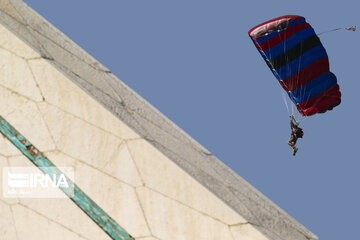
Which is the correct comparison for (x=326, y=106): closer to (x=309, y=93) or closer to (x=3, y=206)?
(x=309, y=93)

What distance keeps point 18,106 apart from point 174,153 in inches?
71.0

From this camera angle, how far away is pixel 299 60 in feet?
71.2

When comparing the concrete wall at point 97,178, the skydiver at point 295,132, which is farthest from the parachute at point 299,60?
the concrete wall at point 97,178

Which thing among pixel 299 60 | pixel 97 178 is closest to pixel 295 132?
pixel 299 60

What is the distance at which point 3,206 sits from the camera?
34.5ft

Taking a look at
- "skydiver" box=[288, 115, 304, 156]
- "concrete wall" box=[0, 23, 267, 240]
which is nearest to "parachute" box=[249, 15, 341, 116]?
A: "skydiver" box=[288, 115, 304, 156]

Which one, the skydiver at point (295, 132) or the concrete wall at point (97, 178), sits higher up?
the skydiver at point (295, 132)

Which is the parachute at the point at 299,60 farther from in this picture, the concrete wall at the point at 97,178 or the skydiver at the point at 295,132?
the concrete wall at the point at 97,178

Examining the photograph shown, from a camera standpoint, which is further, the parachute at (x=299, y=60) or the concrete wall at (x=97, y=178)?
the parachute at (x=299, y=60)

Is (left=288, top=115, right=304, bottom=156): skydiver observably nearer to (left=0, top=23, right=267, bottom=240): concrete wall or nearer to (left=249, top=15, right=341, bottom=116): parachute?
(left=249, top=15, right=341, bottom=116): parachute

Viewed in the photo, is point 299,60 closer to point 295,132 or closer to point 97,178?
point 295,132

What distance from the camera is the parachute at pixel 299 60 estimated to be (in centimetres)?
2134

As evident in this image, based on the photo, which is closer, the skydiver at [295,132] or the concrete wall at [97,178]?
the concrete wall at [97,178]

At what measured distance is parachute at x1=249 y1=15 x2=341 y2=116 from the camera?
2134 centimetres
